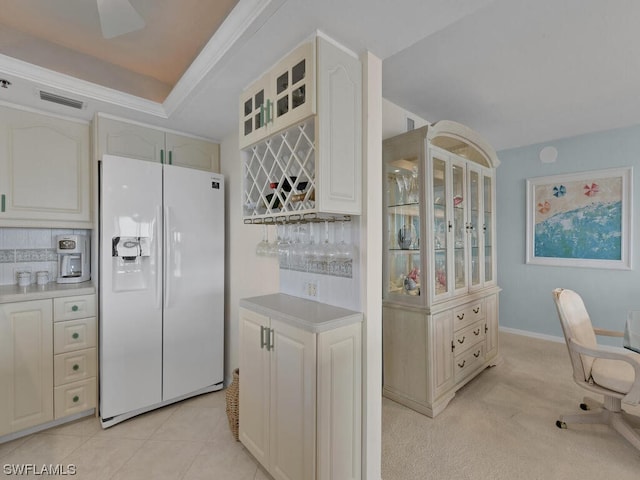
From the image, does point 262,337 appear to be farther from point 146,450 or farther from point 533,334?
point 533,334

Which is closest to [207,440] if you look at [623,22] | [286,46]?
[286,46]

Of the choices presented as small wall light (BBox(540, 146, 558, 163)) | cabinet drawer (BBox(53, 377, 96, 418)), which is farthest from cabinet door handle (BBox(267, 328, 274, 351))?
small wall light (BBox(540, 146, 558, 163))

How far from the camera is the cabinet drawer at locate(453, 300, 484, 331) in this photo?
2.61m

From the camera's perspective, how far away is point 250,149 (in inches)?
78.2

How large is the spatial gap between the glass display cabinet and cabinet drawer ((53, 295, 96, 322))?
234cm

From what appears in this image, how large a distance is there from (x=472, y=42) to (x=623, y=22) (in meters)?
0.81

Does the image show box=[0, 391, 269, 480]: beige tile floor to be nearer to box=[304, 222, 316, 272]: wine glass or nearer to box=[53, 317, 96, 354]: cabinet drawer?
box=[53, 317, 96, 354]: cabinet drawer

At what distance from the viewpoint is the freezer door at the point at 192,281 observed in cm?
248

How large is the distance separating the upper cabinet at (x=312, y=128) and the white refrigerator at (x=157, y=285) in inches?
42.4

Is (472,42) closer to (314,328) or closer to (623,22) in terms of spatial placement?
(623,22)

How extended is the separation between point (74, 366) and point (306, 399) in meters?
1.99

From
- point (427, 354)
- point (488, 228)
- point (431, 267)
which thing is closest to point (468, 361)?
point (427, 354)

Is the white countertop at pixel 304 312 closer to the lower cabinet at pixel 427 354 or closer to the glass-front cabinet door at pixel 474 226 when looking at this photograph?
the lower cabinet at pixel 427 354


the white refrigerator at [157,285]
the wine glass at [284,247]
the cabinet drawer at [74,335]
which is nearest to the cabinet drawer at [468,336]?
the wine glass at [284,247]
